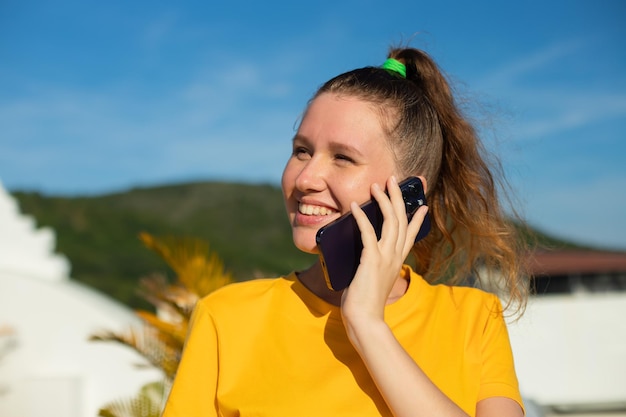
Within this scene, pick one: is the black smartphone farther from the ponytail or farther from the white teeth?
the ponytail

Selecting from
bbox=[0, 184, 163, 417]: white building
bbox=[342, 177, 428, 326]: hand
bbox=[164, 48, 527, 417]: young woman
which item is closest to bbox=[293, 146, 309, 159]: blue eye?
bbox=[164, 48, 527, 417]: young woman

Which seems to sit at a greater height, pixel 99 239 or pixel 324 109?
pixel 99 239

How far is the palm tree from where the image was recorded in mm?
5246

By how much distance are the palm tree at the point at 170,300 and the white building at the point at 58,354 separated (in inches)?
75.3

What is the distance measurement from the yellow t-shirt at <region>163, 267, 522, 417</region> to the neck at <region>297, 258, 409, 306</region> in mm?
43

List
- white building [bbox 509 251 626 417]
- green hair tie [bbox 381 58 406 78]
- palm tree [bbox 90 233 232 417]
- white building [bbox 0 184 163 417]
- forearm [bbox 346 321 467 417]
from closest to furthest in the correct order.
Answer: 1. forearm [bbox 346 321 467 417]
2. green hair tie [bbox 381 58 406 78]
3. palm tree [bbox 90 233 232 417]
4. white building [bbox 0 184 163 417]
5. white building [bbox 509 251 626 417]

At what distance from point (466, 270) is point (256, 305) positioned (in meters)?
1.02

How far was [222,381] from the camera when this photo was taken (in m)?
1.97

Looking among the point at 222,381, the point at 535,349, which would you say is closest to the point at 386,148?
the point at 222,381

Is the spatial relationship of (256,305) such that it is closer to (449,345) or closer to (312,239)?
(312,239)

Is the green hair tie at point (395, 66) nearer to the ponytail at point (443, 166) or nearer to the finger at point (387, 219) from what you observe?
the ponytail at point (443, 166)

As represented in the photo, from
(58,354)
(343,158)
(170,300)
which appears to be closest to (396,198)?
(343,158)

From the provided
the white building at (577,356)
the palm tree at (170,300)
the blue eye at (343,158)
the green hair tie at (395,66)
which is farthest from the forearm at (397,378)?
the white building at (577,356)

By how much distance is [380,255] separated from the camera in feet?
6.53
